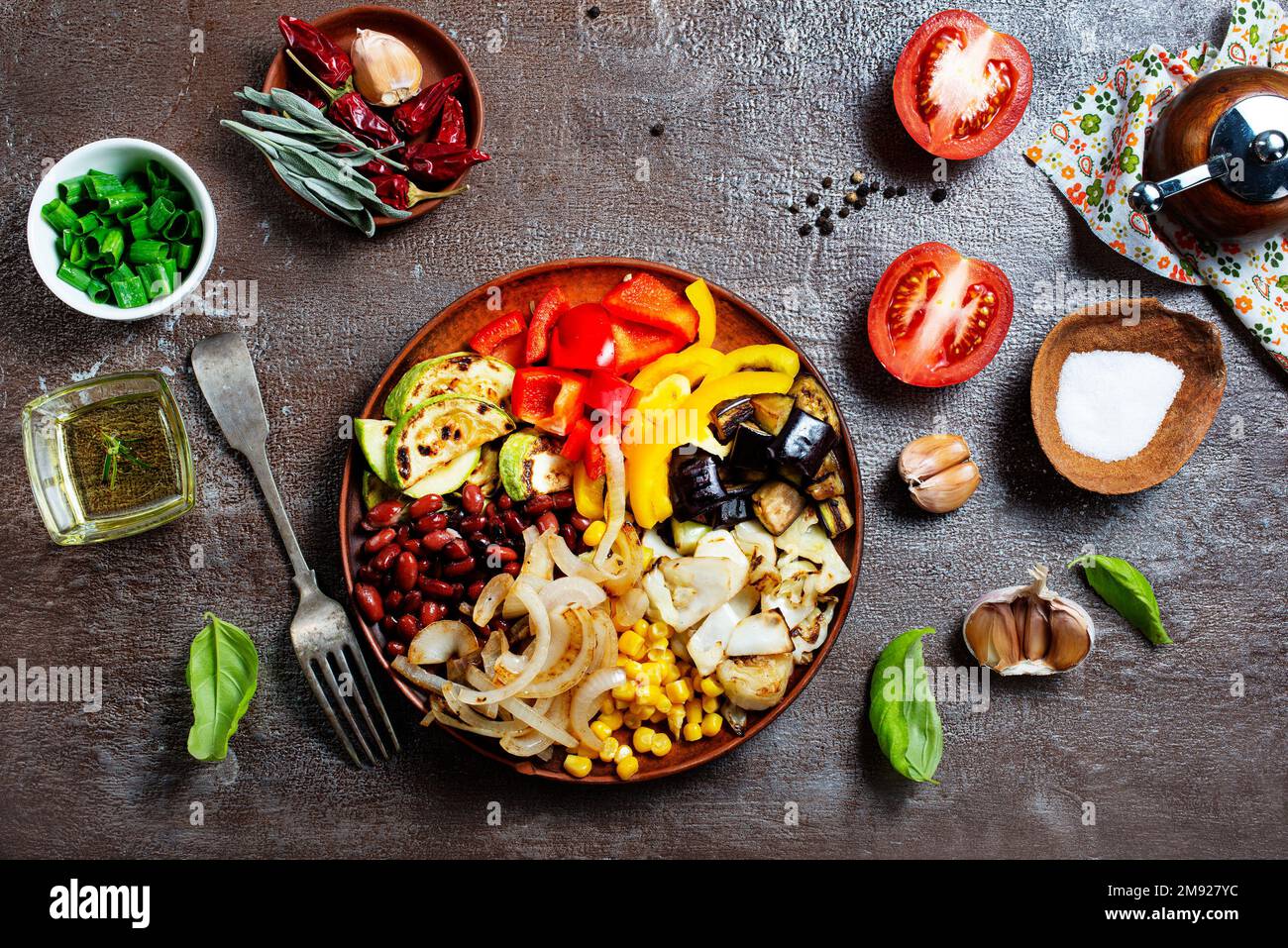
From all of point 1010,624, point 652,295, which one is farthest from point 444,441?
point 1010,624

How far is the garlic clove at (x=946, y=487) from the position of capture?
104 inches

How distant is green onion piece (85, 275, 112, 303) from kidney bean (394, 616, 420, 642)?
1.29 metres

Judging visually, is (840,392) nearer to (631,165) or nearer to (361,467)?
(631,165)

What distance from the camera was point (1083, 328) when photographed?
2652 mm

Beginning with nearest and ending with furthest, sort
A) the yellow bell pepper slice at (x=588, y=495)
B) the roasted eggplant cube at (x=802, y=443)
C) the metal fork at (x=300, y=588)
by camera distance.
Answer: the roasted eggplant cube at (x=802, y=443) → the yellow bell pepper slice at (x=588, y=495) → the metal fork at (x=300, y=588)

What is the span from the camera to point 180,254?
2.55m

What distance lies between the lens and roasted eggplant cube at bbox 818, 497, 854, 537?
8.18 ft

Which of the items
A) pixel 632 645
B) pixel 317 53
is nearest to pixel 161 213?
pixel 317 53

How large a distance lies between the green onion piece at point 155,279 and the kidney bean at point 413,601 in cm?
114

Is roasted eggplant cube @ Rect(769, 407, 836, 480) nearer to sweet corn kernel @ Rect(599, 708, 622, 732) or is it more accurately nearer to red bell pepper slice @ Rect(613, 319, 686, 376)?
red bell pepper slice @ Rect(613, 319, 686, 376)

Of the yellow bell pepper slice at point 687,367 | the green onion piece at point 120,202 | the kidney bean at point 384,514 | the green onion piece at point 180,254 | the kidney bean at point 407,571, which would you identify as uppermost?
the green onion piece at point 120,202

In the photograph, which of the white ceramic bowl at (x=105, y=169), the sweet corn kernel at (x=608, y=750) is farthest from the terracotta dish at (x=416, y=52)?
the sweet corn kernel at (x=608, y=750)

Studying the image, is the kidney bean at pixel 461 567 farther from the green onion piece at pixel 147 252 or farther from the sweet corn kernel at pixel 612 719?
the green onion piece at pixel 147 252

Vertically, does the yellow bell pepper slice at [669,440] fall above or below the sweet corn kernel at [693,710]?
above
